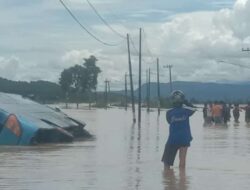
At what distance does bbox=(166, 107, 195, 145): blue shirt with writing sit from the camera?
1450 cm

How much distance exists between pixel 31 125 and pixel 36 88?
96.8m

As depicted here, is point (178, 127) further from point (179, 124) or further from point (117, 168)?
point (117, 168)

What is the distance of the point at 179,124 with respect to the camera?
1456cm

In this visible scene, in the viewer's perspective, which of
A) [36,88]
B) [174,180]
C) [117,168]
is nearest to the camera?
[174,180]

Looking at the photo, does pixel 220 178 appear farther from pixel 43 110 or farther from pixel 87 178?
pixel 43 110

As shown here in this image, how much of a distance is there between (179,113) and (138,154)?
5.71m

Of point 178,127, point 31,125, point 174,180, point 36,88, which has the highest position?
point 36,88

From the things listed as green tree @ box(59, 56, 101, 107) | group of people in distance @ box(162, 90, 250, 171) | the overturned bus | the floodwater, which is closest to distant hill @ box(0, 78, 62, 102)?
green tree @ box(59, 56, 101, 107)

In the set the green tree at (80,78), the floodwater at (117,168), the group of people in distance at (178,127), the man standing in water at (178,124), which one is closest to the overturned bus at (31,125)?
the floodwater at (117,168)

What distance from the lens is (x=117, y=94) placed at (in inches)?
7087

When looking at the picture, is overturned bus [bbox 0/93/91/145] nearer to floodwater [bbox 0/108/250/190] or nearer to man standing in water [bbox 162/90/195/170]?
floodwater [bbox 0/108/250/190]

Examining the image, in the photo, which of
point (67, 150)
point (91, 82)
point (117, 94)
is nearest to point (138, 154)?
point (67, 150)

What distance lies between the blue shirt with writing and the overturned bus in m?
9.43

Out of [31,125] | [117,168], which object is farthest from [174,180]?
[31,125]
